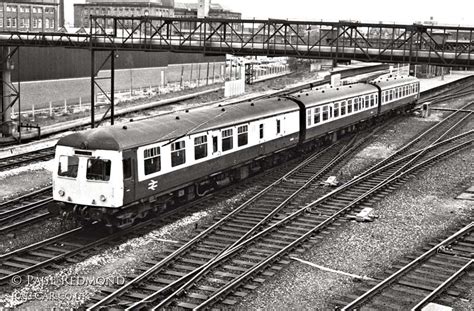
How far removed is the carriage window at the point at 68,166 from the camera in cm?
1670

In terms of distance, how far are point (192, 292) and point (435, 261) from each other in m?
6.12

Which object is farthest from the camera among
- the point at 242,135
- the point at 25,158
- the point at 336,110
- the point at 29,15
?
the point at 29,15

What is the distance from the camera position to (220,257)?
1496 cm

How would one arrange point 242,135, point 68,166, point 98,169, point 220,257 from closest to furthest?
1. point 220,257
2. point 98,169
3. point 68,166
4. point 242,135

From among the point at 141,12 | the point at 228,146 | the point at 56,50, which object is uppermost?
the point at 141,12

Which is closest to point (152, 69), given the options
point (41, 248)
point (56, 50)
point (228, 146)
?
point (56, 50)

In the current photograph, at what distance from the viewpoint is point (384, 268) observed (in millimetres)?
14930

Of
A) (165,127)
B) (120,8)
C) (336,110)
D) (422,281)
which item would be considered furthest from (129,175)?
(120,8)

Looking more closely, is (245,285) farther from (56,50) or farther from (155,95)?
(155,95)

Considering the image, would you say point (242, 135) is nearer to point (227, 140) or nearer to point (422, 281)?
point (227, 140)

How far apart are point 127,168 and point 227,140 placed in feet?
18.1

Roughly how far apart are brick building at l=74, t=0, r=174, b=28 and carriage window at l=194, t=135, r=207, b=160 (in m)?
105

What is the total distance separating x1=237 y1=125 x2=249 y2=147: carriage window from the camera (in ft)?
72.5

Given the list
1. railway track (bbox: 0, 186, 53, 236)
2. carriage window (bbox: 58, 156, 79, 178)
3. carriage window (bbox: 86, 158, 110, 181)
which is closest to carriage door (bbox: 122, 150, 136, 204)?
carriage window (bbox: 86, 158, 110, 181)
